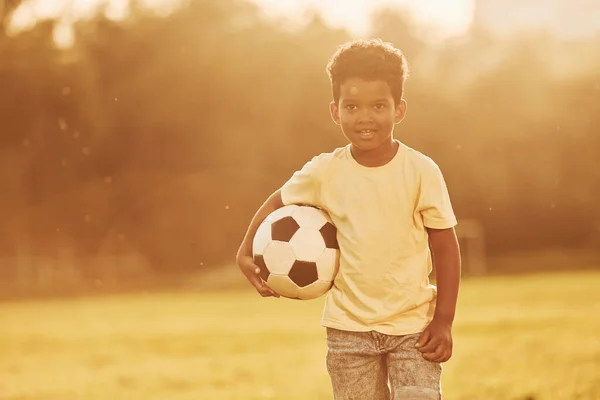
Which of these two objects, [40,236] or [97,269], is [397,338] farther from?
[40,236]

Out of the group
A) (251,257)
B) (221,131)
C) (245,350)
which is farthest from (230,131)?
(251,257)

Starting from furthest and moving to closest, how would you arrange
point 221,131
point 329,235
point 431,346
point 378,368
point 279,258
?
1. point 221,131
2. point 279,258
3. point 329,235
4. point 378,368
5. point 431,346

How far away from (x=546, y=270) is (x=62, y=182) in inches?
564

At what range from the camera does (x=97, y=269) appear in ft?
88.1

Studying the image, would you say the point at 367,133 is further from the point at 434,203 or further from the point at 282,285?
the point at 282,285

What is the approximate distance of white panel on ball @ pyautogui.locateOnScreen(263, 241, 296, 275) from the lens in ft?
12.2

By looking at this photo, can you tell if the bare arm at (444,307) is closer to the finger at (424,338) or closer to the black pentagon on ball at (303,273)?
the finger at (424,338)

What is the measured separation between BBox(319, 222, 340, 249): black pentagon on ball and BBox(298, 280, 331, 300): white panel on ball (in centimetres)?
14

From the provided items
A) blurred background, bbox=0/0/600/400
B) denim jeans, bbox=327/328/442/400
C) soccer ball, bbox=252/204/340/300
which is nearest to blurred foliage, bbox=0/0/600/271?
blurred background, bbox=0/0/600/400

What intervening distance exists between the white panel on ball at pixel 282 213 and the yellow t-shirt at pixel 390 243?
285 millimetres

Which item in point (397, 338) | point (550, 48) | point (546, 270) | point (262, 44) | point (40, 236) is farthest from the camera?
point (550, 48)

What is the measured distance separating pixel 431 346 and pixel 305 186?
0.80 metres

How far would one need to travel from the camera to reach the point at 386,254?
11.3 ft

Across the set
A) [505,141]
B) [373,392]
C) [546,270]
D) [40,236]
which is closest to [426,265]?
[373,392]
